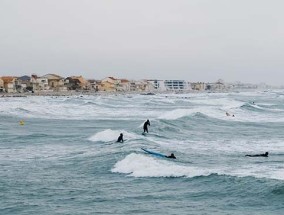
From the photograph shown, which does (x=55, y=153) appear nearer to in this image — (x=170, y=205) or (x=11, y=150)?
(x=11, y=150)

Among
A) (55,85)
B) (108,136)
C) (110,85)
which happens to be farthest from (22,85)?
(108,136)

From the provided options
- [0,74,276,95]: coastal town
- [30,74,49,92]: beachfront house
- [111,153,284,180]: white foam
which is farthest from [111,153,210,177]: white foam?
[30,74,49,92]: beachfront house

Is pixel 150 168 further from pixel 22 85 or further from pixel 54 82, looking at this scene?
pixel 54 82

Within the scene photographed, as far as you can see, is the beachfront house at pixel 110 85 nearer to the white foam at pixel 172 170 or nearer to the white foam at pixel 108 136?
the white foam at pixel 108 136

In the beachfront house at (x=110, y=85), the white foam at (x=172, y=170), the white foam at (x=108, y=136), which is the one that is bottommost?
the white foam at (x=108, y=136)

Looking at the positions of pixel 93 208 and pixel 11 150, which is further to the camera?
pixel 11 150

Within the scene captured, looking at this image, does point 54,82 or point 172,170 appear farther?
point 54,82

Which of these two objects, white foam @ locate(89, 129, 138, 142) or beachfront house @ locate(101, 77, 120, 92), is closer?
white foam @ locate(89, 129, 138, 142)

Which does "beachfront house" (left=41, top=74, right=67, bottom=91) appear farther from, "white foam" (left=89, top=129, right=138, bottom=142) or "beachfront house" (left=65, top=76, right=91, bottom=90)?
"white foam" (left=89, top=129, right=138, bottom=142)

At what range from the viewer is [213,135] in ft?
107

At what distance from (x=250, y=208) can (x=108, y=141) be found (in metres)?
16.3

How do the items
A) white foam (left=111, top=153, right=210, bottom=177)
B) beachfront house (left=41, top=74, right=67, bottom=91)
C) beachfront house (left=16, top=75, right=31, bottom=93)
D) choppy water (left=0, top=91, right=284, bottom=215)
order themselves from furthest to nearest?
beachfront house (left=41, top=74, right=67, bottom=91) < beachfront house (left=16, top=75, right=31, bottom=93) < white foam (left=111, top=153, right=210, bottom=177) < choppy water (left=0, top=91, right=284, bottom=215)

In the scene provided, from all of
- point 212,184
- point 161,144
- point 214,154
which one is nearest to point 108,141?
point 161,144

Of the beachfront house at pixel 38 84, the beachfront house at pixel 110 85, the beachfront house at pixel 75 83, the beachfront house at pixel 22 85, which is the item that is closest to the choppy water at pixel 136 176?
the beachfront house at pixel 22 85
